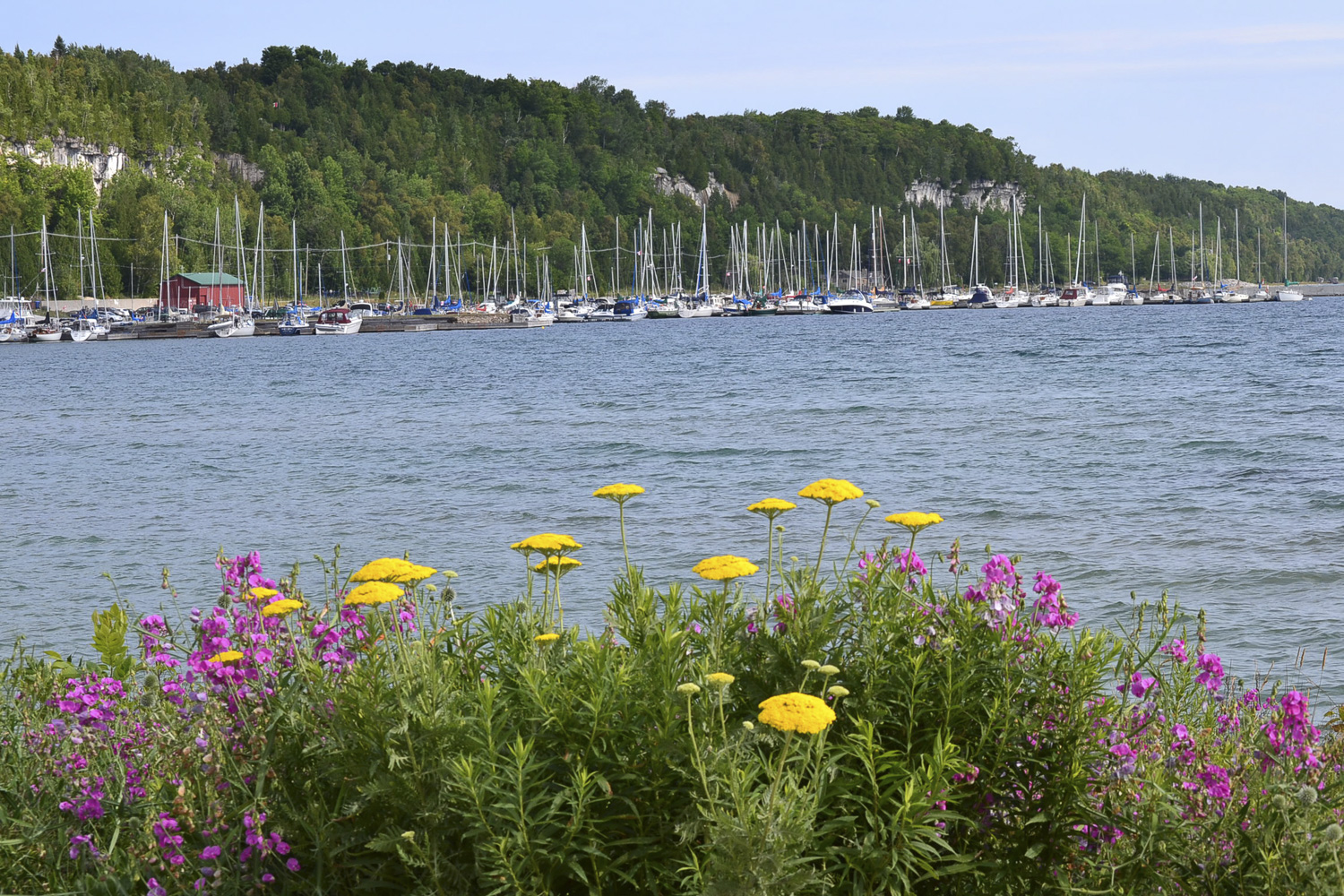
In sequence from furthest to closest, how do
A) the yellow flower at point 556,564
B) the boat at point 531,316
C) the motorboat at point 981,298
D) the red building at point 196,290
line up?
the motorboat at point 981,298
the boat at point 531,316
the red building at point 196,290
the yellow flower at point 556,564

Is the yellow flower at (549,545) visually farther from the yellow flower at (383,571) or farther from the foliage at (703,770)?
the yellow flower at (383,571)

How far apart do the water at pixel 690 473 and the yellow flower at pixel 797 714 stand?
6.32 metres

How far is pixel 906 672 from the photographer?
3412mm

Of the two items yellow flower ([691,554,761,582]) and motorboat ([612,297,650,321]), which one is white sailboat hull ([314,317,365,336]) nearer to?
motorboat ([612,297,650,321])

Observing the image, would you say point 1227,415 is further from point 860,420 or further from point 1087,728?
point 1087,728

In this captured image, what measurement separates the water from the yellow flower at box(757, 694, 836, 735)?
632 centimetres

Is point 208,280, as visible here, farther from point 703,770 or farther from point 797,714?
point 797,714

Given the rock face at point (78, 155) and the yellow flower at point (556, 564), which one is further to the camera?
the rock face at point (78, 155)

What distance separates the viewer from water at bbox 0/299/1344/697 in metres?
11.4

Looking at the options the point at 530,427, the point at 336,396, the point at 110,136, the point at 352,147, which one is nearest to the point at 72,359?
the point at 336,396

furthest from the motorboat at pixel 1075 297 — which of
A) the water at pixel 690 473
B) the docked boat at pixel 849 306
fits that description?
the water at pixel 690 473

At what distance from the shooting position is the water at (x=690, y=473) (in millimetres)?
11367

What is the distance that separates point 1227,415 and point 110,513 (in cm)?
2236

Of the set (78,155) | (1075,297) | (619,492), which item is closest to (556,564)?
(619,492)
